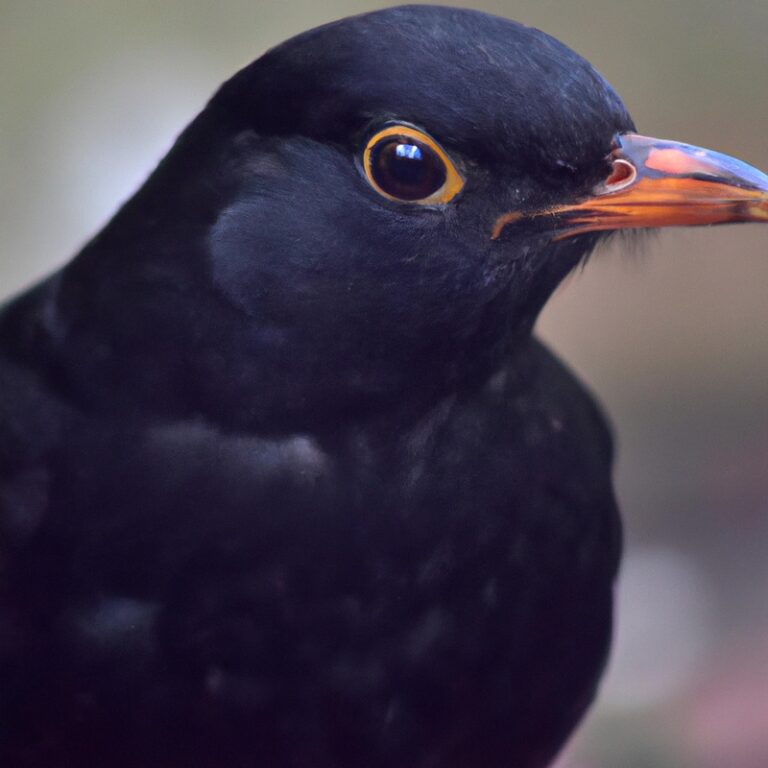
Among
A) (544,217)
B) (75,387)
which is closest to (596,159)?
(544,217)

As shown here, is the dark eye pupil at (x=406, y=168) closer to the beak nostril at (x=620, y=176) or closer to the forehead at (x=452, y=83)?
the forehead at (x=452, y=83)

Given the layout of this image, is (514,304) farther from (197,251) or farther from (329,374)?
(197,251)

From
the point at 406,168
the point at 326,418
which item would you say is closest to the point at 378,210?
the point at 406,168

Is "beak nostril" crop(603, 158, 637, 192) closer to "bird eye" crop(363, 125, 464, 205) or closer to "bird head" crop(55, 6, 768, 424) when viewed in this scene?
"bird head" crop(55, 6, 768, 424)

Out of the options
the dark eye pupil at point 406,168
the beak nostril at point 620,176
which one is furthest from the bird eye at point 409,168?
the beak nostril at point 620,176

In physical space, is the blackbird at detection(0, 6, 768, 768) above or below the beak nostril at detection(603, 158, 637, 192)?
below

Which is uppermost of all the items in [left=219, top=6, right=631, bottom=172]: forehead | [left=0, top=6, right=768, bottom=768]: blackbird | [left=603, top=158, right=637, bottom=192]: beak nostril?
[left=603, top=158, right=637, bottom=192]: beak nostril

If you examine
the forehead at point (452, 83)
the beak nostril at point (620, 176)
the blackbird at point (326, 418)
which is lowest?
the blackbird at point (326, 418)

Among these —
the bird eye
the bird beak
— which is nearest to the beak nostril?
the bird beak
